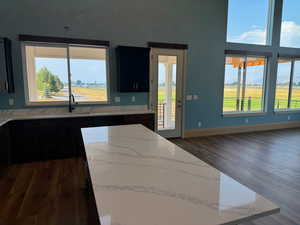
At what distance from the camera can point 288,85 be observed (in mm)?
6332

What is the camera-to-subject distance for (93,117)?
3701mm

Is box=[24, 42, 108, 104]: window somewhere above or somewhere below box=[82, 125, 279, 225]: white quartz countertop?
above

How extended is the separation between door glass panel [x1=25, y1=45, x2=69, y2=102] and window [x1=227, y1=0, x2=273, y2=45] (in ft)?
14.2

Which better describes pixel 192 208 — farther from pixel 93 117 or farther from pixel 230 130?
pixel 230 130

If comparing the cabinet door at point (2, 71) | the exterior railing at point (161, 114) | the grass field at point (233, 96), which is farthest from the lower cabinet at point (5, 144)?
the exterior railing at point (161, 114)

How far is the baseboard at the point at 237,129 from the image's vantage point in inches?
204

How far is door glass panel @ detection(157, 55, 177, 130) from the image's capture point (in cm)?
477

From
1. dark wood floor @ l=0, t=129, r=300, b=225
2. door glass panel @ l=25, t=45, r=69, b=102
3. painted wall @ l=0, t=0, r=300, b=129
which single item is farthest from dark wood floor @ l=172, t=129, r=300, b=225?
door glass panel @ l=25, t=45, r=69, b=102

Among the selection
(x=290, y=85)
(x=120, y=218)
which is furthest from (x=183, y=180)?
(x=290, y=85)

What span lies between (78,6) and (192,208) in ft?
14.1

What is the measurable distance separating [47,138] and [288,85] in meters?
7.14

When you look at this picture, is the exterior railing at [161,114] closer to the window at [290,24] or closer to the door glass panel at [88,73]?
the door glass panel at [88,73]

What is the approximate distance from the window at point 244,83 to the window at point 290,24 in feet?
3.35

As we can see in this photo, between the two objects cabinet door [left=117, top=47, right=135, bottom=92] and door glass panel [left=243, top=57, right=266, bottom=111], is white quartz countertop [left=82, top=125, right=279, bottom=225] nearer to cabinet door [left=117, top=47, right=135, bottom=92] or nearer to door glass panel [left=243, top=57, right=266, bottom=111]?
cabinet door [left=117, top=47, right=135, bottom=92]
